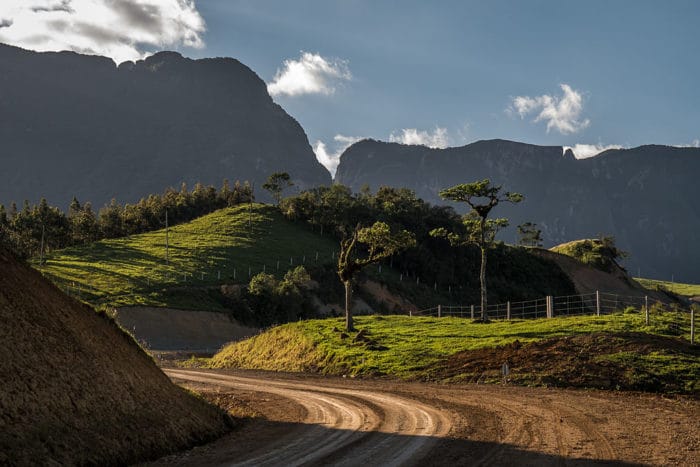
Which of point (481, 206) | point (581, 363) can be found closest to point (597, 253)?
point (481, 206)

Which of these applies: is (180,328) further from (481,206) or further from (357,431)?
(357,431)

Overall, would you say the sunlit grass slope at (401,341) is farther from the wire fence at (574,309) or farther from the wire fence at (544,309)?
the wire fence at (544,309)

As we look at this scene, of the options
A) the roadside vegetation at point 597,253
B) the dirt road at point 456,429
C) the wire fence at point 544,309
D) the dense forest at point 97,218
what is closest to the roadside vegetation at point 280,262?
the roadside vegetation at point 597,253

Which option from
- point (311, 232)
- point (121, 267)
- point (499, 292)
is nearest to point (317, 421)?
point (121, 267)

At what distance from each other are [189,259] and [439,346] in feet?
233

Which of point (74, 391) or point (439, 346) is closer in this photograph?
point (74, 391)

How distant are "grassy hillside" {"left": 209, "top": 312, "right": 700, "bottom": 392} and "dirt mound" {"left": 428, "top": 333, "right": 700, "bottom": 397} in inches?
3.1

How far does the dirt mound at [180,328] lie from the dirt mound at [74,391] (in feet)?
178

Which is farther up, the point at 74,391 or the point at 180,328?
the point at 74,391

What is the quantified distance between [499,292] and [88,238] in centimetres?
9630

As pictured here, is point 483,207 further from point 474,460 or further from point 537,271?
point 537,271

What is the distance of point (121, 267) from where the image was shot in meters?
90.9

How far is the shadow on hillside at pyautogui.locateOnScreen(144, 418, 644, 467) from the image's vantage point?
11.3 metres

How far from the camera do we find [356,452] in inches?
482
